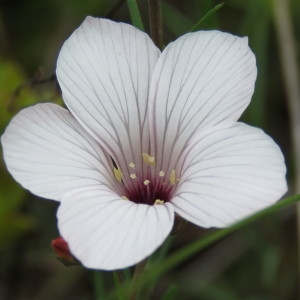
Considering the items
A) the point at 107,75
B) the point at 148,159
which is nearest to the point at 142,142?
the point at 148,159

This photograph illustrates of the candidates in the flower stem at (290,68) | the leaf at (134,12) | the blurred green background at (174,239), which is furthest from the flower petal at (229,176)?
the flower stem at (290,68)

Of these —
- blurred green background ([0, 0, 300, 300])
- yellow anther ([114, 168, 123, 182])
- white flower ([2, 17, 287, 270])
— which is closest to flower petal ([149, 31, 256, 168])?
white flower ([2, 17, 287, 270])

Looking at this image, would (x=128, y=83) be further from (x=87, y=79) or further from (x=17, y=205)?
(x=17, y=205)

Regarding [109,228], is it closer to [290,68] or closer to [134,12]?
[134,12]

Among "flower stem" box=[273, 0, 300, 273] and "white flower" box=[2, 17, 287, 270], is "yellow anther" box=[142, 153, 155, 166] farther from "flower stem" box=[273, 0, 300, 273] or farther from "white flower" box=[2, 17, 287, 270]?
"flower stem" box=[273, 0, 300, 273]

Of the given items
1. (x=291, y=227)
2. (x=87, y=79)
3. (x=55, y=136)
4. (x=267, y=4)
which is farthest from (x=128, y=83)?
(x=291, y=227)

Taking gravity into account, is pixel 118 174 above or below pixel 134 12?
below

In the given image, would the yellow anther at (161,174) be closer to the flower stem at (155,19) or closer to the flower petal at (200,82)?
the flower petal at (200,82)
